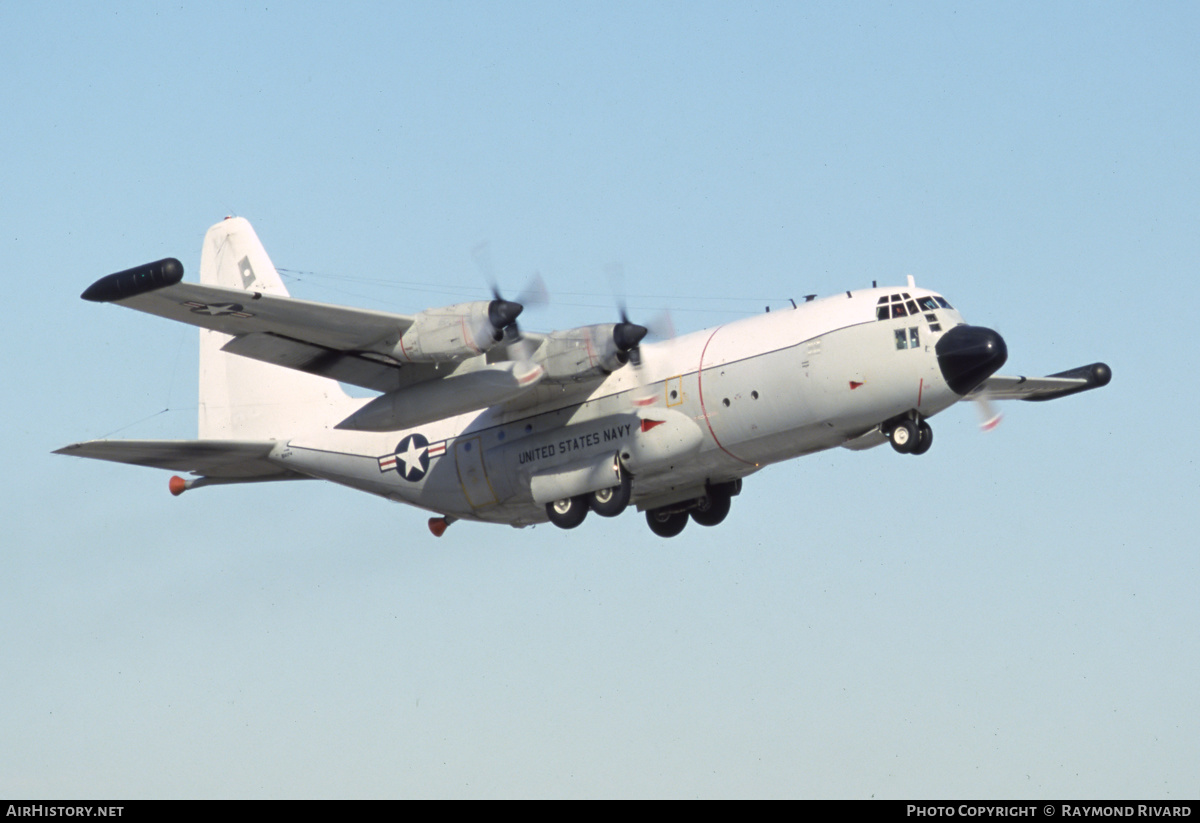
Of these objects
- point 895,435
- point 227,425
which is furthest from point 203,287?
point 895,435

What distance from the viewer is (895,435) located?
2172cm

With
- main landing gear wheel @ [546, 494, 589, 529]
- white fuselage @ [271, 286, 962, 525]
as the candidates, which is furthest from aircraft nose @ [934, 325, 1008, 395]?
main landing gear wheel @ [546, 494, 589, 529]

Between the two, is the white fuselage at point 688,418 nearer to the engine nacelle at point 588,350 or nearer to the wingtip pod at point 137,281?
the engine nacelle at point 588,350

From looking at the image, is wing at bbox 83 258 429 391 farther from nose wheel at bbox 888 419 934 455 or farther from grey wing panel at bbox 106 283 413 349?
nose wheel at bbox 888 419 934 455

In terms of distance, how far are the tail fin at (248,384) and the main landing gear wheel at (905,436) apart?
982 cm

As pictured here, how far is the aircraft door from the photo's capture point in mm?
24203

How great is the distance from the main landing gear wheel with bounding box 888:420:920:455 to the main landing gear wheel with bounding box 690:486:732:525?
388cm

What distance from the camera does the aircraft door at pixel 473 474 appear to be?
24.2m

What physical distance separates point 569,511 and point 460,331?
11.8 feet

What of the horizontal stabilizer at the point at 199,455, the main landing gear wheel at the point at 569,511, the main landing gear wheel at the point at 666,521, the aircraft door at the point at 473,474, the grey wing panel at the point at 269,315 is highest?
the grey wing panel at the point at 269,315

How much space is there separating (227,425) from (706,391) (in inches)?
396

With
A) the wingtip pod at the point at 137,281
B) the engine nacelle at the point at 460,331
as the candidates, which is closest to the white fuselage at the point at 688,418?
the engine nacelle at the point at 460,331

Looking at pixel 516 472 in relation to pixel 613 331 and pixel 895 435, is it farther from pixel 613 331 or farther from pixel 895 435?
pixel 895 435
